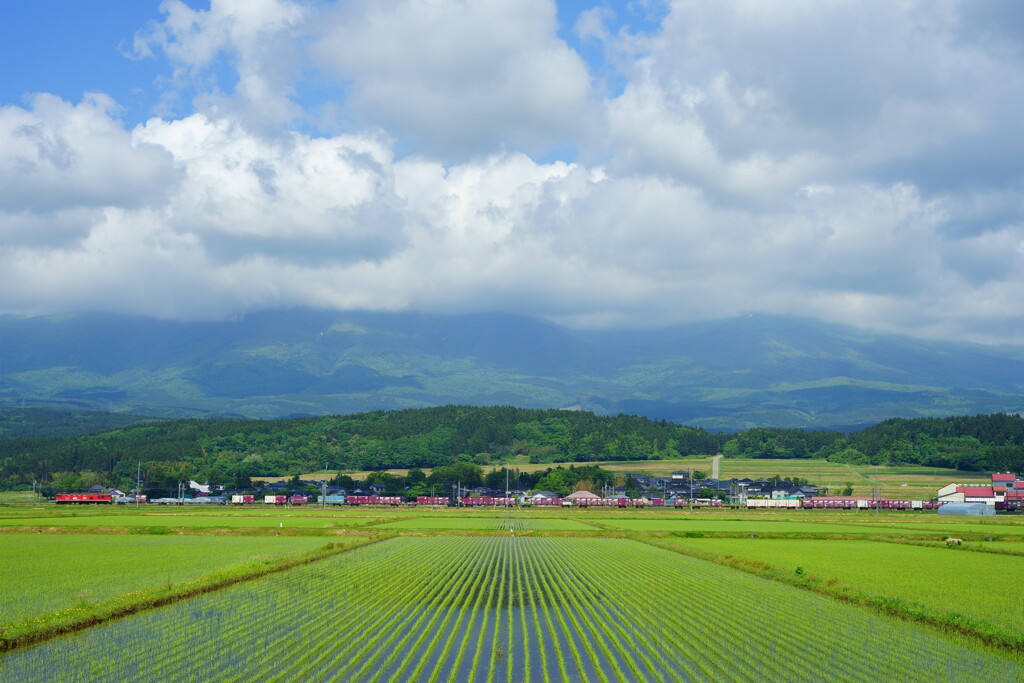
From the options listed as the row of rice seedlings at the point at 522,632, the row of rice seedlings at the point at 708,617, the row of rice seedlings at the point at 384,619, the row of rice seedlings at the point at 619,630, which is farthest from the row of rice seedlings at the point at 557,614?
the row of rice seedlings at the point at 384,619

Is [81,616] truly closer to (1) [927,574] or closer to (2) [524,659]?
(2) [524,659]

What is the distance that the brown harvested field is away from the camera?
109 metres

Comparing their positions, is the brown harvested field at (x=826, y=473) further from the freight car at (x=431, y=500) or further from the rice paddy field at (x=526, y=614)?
the rice paddy field at (x=526, y=614)

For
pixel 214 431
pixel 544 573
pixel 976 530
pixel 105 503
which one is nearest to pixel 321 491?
pixel 105 503

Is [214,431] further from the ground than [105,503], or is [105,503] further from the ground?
[214,431]

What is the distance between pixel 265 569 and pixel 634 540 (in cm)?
2341

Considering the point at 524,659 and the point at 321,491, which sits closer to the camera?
the point at 524,659

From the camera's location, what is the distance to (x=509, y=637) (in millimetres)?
15891

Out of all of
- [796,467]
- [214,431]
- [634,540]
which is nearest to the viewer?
[634,540]

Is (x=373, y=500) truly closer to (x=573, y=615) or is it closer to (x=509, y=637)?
(x=573, y=615)

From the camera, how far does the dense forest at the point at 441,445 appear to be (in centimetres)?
12506

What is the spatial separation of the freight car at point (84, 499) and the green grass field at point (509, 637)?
266 feet

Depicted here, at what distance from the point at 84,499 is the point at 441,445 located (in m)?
67.1

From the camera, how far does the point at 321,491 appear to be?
112438 mm
